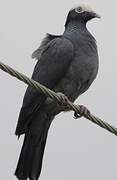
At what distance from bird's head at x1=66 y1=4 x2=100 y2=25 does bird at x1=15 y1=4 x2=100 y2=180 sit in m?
0.64

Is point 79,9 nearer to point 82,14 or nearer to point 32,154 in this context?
point 82,14

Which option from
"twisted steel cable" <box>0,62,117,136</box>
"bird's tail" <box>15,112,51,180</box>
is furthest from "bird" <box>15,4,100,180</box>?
"twisted steel cable" <box>0,62,117,136</box>

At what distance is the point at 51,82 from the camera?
312 inches

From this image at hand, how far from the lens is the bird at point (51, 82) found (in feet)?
25.7

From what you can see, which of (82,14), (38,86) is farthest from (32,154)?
(38,86)

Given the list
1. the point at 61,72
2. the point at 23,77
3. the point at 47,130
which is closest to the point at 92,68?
the point at 61,72

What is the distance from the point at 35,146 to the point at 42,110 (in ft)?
1.39

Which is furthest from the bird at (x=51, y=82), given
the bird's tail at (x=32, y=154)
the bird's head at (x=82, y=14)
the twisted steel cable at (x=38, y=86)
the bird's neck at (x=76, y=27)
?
the twisted steel cable at (x=38, y=86)

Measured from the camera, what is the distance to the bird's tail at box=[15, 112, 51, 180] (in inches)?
308

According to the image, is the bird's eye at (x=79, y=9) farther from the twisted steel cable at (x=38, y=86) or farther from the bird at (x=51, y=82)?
the twisted steel cable at (x=38, y=86)

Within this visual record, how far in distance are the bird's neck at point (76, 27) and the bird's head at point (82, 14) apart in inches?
2.7

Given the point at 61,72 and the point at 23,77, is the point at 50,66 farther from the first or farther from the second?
the point at 23,77

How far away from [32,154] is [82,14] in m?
1.91

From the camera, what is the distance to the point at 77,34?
A: 836cm
